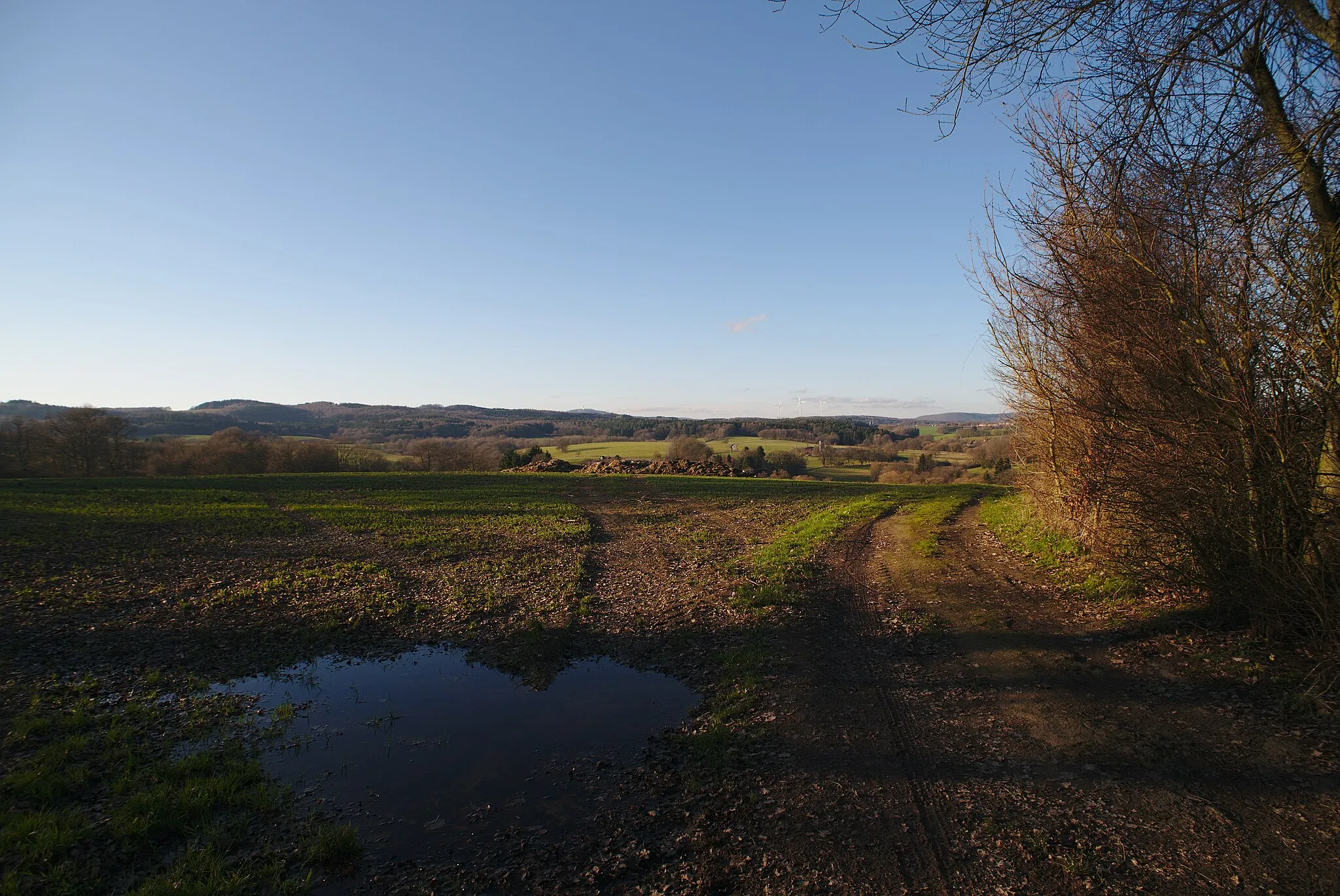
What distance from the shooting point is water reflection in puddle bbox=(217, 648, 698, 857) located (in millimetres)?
6117

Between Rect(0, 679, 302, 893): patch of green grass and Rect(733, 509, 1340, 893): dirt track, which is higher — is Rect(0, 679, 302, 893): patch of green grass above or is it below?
below

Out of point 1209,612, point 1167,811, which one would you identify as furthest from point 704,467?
point 1167,811

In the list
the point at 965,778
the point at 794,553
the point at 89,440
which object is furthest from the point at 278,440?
the point at 965,778

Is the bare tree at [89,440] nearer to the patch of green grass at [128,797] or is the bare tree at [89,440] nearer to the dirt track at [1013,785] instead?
the patch of green grass at [128,797]

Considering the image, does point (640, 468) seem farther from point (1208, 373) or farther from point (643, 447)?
point (1208, 373)

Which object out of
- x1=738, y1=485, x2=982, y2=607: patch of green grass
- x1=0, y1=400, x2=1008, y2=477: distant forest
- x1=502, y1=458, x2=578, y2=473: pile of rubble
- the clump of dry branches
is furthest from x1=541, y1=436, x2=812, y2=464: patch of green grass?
the clump of dry branches

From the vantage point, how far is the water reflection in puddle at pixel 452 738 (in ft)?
20.1

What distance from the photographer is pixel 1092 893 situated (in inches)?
177

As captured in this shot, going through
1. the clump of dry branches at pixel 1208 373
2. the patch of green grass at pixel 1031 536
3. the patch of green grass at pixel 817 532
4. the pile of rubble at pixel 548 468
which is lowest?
the pile of rubble at pixel 548 468

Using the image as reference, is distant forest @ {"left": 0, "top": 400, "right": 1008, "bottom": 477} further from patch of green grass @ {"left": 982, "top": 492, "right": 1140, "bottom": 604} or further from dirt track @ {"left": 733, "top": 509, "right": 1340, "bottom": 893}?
dirt track @ {"left": 733, "top": 509, "right": 1340, "bottom": 893}

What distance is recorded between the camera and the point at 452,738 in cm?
781

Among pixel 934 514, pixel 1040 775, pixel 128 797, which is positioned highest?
pixel 1040 775

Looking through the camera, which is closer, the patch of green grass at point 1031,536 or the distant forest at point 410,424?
the patch of green grass at point 1031,536

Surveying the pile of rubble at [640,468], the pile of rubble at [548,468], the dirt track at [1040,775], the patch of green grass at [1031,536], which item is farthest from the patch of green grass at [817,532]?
the pile of rubble at [548,468]
